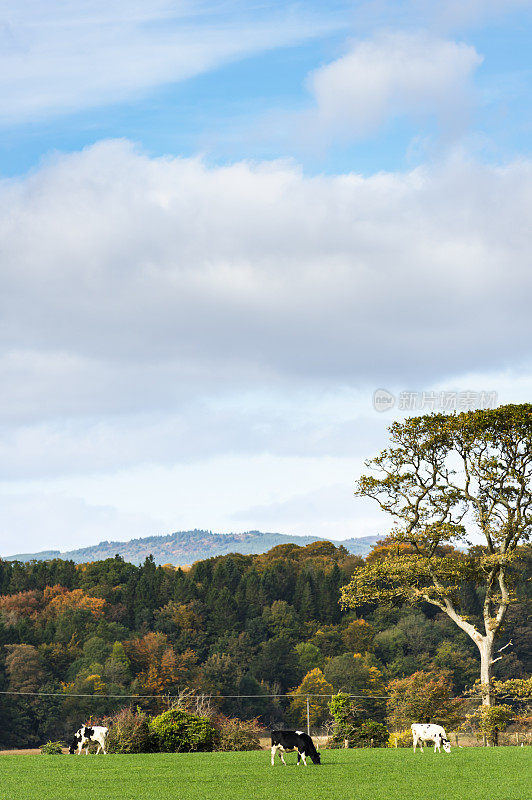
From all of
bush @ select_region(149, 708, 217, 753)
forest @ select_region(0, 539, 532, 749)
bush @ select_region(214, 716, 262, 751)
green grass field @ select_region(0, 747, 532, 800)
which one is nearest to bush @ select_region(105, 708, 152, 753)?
bush @ select_region(149, 708, 217, 753)

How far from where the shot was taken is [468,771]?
49.1 ft

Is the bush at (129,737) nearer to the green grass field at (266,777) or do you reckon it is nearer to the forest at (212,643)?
the green grass field at (266,777)

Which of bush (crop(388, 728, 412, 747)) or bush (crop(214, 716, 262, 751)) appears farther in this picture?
bush (crop(388, 728, 412, 747))

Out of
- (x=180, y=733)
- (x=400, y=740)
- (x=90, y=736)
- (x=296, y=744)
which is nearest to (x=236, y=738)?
(x=180, y=733)

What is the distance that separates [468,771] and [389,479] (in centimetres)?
1406

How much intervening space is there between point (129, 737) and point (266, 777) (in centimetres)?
807

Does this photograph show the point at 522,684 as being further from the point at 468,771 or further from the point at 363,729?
the point at 468,771

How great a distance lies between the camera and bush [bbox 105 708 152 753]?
2086 centimetres

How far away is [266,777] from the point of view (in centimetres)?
1395

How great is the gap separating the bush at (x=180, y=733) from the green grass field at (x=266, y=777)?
2.90 metres

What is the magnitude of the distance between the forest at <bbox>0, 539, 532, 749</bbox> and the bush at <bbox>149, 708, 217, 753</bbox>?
2667cm

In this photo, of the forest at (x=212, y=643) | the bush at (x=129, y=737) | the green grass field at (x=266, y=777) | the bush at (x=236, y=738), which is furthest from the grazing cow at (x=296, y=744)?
the forest at (x=212, y=643)

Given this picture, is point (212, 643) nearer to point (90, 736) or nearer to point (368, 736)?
point (368, 736)

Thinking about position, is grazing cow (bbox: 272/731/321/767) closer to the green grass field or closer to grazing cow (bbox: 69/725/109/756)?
the green grass field
